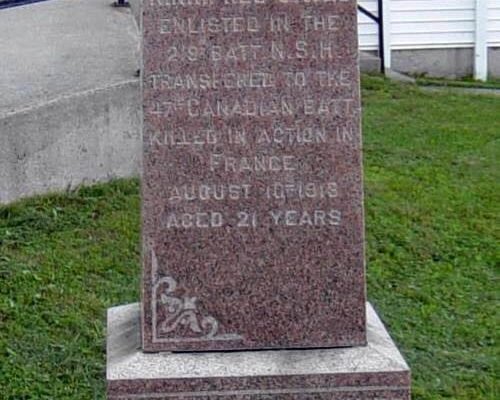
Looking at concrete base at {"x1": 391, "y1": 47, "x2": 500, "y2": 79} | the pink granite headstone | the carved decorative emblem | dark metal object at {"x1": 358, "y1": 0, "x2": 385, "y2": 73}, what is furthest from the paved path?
the carved decorative emblem

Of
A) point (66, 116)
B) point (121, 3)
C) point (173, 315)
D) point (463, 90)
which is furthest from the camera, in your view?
point (463, 90)

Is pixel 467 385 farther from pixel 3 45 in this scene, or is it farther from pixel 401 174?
pixel 3 45

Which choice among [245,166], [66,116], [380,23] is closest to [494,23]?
[380,23]

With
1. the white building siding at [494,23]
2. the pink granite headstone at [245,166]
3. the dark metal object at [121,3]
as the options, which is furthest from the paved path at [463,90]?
the pink granite headstone at [245,166]

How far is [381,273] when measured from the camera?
19.3 ft

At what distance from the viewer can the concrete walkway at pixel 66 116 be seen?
6.34 meters

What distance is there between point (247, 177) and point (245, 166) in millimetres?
34

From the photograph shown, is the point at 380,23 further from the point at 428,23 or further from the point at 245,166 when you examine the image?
the point at 245,166

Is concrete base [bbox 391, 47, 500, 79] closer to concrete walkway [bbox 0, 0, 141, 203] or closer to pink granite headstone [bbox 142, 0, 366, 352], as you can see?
concrete walkway [bbox 0, 0, 141, 203]

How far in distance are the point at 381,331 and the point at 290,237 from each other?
462 mm

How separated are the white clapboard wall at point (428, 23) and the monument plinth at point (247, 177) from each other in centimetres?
883

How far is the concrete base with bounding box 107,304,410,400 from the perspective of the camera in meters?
3.62

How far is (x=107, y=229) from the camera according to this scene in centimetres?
614

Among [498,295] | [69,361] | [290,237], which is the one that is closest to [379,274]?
[498,295]
